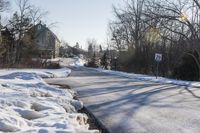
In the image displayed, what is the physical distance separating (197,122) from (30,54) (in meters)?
63.8

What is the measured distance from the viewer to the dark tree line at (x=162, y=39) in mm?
41625

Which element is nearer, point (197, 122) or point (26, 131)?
point (26, 131)

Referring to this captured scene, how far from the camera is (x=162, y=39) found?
55938mm

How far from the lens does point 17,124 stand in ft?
27.0

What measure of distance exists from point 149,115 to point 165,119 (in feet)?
3.10

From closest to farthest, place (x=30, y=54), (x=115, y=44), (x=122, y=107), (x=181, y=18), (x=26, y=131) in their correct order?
1. (x=26, y=131)
2. (x=122, y=107)
3. (x=181, y=18)
4. (x=30, y=54)
5. (x=115, y=44)

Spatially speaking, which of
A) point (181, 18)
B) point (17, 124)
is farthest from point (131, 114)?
point (181, 18)

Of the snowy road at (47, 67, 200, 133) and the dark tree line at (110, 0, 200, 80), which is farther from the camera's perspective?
the dark tree line at (110, 0, 200, 80)

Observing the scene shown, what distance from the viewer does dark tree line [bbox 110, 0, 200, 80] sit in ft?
137

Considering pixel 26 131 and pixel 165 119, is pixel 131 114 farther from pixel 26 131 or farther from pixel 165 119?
pixel 26 131

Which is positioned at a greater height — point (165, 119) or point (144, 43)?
point (144, 43)

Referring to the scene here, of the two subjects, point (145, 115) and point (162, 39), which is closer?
point (145, 115)

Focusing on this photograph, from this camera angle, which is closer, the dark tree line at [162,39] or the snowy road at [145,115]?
the snowy road at [145,115]

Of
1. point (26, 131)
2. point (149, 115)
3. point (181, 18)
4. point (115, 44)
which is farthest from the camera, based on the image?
point (115, 44)
